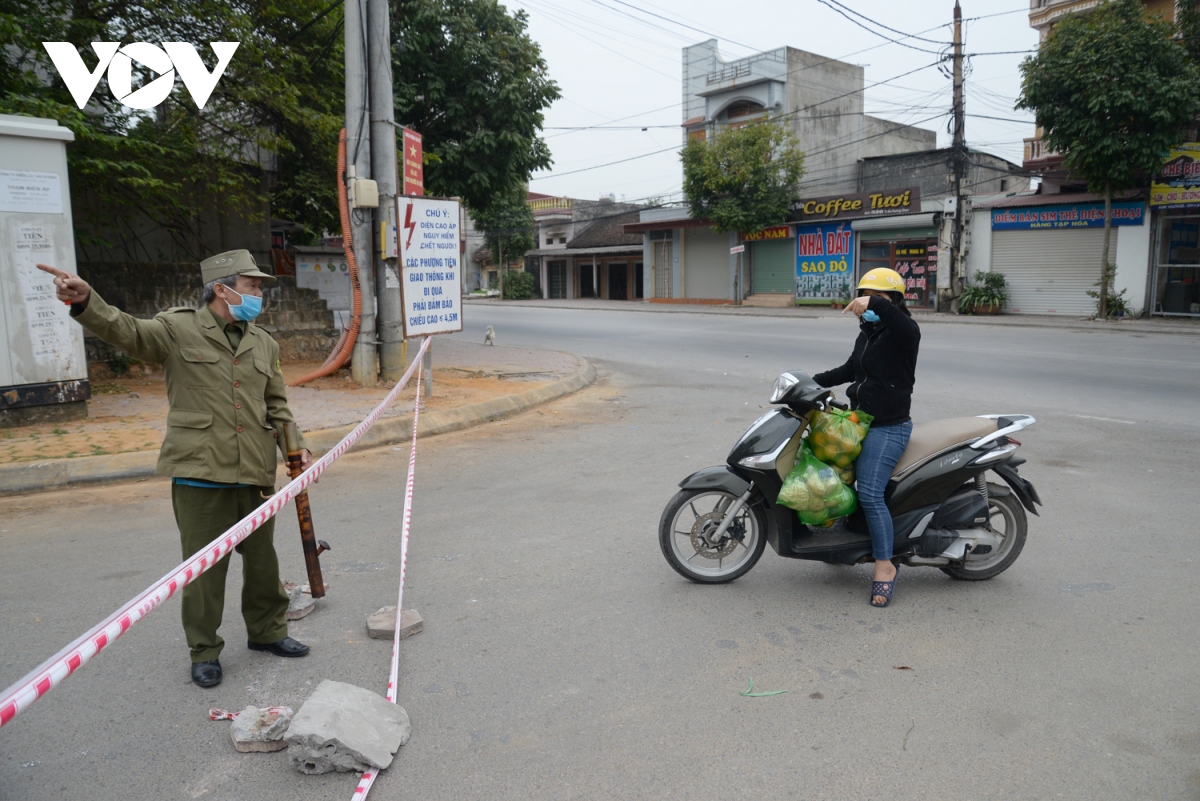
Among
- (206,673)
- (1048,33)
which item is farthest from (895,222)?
(206,673)

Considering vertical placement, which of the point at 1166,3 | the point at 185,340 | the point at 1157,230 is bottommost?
the point at 185,340

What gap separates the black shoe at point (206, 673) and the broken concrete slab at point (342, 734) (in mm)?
715

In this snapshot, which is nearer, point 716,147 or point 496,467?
point 496,467

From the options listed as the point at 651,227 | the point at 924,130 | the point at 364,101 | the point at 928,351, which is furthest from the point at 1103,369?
the point at 924,130

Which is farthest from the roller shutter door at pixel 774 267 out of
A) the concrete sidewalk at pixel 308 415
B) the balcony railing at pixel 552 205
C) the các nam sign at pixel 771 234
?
the concrete sidewalk at pixel 308 415

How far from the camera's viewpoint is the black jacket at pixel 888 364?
4293mm

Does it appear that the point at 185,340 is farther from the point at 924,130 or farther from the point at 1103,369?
the point at 924,130

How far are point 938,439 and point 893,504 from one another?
0.42m

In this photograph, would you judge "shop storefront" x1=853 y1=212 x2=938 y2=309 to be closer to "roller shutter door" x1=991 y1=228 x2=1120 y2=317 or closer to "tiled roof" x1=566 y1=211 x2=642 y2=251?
"roller shutter door" x1=991 y1=228 x2=1120 y2=317

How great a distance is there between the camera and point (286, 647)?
12.7ft

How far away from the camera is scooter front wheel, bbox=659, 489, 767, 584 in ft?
15.2

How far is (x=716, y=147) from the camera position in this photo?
115ft

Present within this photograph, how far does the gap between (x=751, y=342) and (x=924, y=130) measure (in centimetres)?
3536

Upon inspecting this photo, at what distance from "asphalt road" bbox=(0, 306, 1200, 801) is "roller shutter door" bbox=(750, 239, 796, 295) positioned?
3010 centimetres
